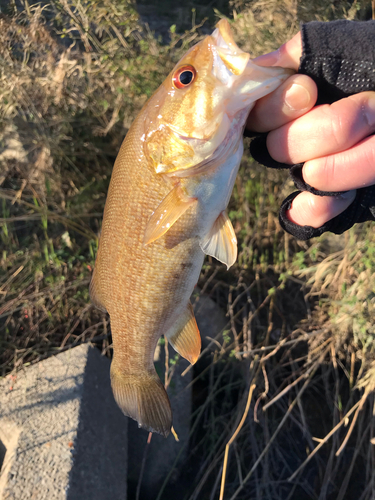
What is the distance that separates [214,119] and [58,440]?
2239 millimetres

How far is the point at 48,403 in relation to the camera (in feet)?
8.27

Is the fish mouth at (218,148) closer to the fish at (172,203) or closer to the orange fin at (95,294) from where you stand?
the fish at (172,203)

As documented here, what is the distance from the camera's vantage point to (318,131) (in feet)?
4.27

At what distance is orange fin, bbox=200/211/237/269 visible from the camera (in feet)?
5.14

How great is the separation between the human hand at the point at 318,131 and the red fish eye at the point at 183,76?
26cm

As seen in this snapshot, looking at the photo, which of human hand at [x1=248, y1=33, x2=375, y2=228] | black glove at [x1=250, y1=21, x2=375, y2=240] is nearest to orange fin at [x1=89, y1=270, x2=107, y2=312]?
human hand at [x1=248, y1=33, x2=375, y2=228]

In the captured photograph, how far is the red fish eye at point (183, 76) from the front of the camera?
138 cm

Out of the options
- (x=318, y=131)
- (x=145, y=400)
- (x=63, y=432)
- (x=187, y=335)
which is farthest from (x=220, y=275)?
(x=318, y=131)

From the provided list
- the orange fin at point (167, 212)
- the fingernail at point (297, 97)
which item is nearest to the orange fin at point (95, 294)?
the orange fin at point (167, 212)

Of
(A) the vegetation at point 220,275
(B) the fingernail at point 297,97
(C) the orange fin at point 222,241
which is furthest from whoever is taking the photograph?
(A) the vegetation at point 220,275

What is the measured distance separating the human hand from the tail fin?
1.27m

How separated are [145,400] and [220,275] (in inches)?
65.2

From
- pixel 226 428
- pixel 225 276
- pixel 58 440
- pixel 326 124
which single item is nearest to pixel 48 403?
pixel 58 440

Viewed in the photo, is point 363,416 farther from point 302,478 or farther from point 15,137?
point 15,137
